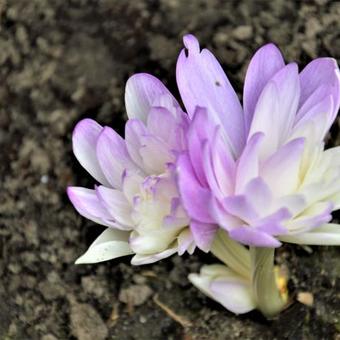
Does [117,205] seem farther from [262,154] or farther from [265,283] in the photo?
[265,283]

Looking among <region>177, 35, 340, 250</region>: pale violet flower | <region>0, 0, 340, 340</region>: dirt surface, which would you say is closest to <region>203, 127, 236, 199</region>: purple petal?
<region>177, 35, 340, 250</region>: pale violet flower

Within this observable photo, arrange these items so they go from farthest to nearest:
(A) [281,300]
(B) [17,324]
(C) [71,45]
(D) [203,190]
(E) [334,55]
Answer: (C) [71,45], (E) [334,55], (B) [17,324], (A) [281,300], (D) [203,190]

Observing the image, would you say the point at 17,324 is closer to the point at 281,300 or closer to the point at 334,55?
the point at 281,300

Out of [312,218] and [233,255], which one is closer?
[312,218]

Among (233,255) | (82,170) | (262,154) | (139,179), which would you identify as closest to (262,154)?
(262,154)

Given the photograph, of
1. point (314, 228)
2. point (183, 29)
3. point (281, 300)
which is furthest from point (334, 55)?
point (314, 228)

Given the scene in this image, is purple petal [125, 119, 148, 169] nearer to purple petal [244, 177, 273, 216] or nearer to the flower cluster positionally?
the flower cluster
